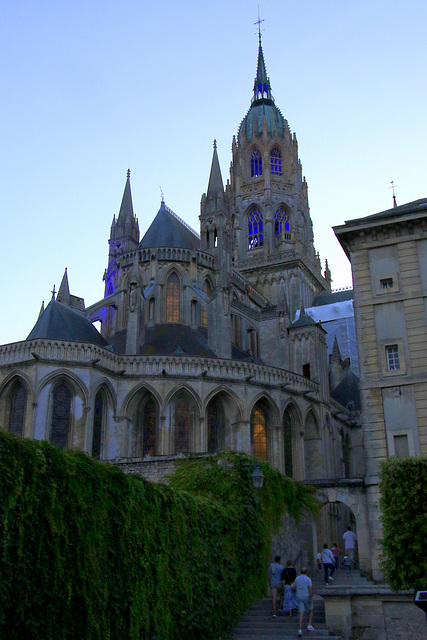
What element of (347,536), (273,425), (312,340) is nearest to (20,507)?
(347,536)

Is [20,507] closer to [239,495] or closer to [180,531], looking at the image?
[180,531]

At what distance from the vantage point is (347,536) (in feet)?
74.7

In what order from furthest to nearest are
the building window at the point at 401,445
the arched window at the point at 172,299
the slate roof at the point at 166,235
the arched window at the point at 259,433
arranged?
the slate roof at the point at 166,235 → the arched window at the point at 172,299 → the arched window at the point at 259,433 → the building window at the point at 401,445

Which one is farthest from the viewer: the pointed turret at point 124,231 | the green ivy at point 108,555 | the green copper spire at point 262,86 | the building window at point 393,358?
the green copper spire at point 262,86

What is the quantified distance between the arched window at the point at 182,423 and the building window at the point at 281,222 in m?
33.5

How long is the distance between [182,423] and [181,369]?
8.32 feet

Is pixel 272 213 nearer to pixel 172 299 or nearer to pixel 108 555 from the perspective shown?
pixel 172 299

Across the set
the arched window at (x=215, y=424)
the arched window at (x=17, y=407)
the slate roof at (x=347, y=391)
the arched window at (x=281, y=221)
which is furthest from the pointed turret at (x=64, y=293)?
the arched window at (x=281, y=221)

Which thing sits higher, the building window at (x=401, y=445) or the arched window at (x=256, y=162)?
the arched window at (x=256, y=162)

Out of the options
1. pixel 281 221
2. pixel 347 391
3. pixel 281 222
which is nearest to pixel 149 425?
pixel 347 391

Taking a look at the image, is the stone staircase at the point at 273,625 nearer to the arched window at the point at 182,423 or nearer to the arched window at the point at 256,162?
the arched window at the point at 182,423

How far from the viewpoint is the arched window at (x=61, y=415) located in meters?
30.0

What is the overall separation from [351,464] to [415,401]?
21.1 meters

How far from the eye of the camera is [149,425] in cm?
3294
